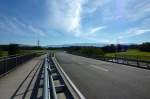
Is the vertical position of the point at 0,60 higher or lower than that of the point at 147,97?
higher

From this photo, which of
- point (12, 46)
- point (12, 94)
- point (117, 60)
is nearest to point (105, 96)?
point (12, 94)

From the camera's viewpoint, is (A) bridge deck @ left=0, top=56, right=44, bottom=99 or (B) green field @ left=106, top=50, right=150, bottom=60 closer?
(A) bridge deck @ left=0, top=56, right=44, bottom=99

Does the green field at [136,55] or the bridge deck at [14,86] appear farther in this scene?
the green field at [136,55]

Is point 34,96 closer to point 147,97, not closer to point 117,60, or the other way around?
point 147,97

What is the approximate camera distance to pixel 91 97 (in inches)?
310

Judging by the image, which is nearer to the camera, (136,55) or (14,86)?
(14,86)

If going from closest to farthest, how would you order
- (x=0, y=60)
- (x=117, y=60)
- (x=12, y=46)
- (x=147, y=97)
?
(x=147, y=97) < (x=0, y=60) < (x=117, y=60) < (x=12, y=46)

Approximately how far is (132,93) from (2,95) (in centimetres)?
497

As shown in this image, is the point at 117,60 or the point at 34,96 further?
the point at 117,60

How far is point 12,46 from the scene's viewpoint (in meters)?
65.8

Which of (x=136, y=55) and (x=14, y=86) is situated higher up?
(x=136, y=55)

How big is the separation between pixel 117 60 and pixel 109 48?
91.7m

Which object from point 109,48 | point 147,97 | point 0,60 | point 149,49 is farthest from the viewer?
point 109,48

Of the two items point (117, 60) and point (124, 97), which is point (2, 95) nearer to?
point (124, 97)
